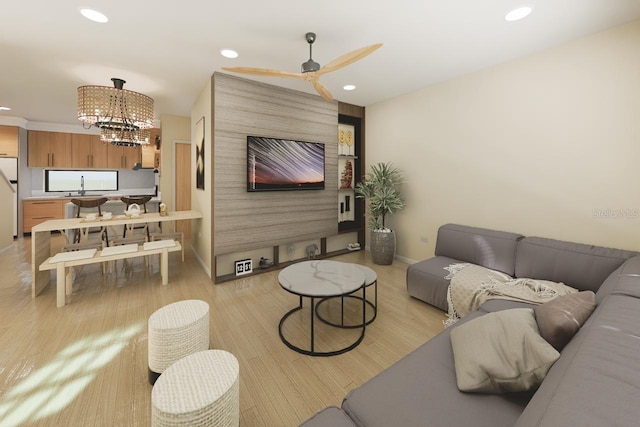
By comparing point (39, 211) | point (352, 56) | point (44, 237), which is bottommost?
point (44, 237)

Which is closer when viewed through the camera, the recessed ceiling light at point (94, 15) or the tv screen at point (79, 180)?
the recessed ceiling light at point (94, 15)

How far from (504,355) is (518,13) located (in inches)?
104

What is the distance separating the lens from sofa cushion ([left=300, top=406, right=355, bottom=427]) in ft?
3.36

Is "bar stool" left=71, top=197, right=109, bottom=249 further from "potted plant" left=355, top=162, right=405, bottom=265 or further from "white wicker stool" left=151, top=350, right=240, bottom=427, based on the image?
"potted plant" left=355, top=162, right=405, bottom=265

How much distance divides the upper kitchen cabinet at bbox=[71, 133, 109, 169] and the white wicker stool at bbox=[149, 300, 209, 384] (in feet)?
22.7

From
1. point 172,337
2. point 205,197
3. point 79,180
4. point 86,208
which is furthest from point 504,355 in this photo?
point 79,180

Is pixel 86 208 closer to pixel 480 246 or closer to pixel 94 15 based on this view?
pixel 94 15

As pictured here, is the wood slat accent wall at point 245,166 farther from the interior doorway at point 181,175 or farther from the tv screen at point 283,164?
the interior doorway at point 181,175

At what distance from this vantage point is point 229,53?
2900 millimetres

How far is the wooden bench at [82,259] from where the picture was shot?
287cm

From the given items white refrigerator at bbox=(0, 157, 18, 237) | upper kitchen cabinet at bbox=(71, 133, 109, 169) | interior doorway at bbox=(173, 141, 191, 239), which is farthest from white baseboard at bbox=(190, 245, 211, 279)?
white refrigerator at bbox=(0, 157, 18, 237)

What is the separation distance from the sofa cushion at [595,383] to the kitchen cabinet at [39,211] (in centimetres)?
863

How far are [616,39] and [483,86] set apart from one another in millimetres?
1133

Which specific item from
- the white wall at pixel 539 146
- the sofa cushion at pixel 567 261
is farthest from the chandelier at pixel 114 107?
the sofa cushion at pixel 567 261
